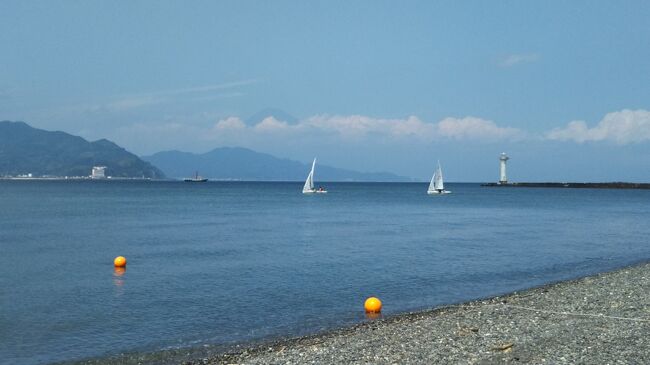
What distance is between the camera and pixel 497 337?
604 inches

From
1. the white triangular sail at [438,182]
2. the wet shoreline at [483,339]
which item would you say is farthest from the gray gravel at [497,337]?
the white triangular sail at [438,182]

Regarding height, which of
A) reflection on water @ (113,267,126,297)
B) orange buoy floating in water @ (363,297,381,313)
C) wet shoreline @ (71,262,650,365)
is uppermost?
wet shoreline @ (71,262,650,365)

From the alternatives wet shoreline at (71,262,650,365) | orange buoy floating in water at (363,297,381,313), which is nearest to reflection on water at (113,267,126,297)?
wet shoreline at (71,262,650,365)

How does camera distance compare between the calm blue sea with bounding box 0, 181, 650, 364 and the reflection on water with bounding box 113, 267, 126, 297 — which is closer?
the calm blue sea with bounding box 0, 181, 650, 364

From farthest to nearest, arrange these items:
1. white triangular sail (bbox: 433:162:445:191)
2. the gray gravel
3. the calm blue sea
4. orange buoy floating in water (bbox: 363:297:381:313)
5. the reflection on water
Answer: white triangular sail (bbox: 433:162:445:191)
the reflection on water
orange buoy floating in water (bbox: 363:297:381:313)
the calm blue sea
the gray gravel

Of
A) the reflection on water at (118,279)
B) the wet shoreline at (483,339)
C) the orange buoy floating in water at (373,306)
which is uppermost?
the wet shoreline at (483,339)

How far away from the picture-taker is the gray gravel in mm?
13626

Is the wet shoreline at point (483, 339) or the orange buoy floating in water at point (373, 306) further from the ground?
the wet shoreline at point (483, 339)

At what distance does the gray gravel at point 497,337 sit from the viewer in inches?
536

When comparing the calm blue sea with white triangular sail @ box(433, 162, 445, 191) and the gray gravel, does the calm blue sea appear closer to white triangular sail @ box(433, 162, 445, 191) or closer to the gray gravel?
the gray gravel

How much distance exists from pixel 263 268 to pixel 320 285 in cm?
616

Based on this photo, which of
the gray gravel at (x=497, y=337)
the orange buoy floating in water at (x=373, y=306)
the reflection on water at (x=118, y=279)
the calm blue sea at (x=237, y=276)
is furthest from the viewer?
the reflection on water at (x=118, y=279)

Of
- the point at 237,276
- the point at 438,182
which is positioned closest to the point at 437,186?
the point at 438,182

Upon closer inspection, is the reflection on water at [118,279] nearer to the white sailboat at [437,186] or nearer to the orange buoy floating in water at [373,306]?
the orange buoy floating in water at [373,306]
